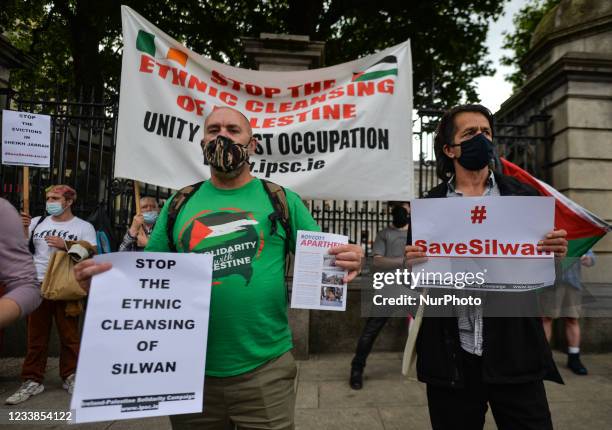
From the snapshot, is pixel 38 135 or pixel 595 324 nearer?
pixel 38 135

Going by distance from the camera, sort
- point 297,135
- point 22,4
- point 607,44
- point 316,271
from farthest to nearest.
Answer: point 22,4
point 607,44
point 297,135
point 316,271

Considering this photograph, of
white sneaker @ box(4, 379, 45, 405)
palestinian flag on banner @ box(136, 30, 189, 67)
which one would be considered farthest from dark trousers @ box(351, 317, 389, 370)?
palestinian flag on banner @ box(136, 30, 189, 67)

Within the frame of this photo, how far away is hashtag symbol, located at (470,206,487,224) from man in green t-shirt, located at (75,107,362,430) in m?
0.58

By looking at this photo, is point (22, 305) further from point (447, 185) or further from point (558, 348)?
point (558, 348)

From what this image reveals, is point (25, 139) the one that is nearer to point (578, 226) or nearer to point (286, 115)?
point (286, 115)

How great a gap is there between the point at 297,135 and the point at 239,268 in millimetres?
2562

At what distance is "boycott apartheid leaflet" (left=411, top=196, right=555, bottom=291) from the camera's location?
1.85 m

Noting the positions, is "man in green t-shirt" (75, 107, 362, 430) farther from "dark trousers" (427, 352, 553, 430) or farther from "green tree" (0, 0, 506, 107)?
"green tree" (0, 0, 506, 107)

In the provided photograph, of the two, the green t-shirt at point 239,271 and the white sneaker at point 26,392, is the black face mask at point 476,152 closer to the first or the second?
the green t-shirt at point 239,271

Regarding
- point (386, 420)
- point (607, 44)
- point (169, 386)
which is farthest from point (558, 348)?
point (169, 386)

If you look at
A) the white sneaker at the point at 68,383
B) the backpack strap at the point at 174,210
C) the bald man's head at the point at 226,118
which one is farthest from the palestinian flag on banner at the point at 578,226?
the white sneaker at the point at 68,383

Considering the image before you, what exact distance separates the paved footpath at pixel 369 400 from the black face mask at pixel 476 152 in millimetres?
2506

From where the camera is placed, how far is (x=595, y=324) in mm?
5613

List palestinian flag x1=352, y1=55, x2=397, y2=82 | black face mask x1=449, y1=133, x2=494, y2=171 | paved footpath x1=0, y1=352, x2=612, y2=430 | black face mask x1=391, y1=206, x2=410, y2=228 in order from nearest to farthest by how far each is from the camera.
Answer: black face mask x1=449, y1=133, x2=494, y2=171
paved footpath x1=0, y1=352, x2=612, y2=430
palestinian flag x1=352, y1=55, x2=397, y2=82
black face mask x1=391, y1=206, x2=410, y2=228
